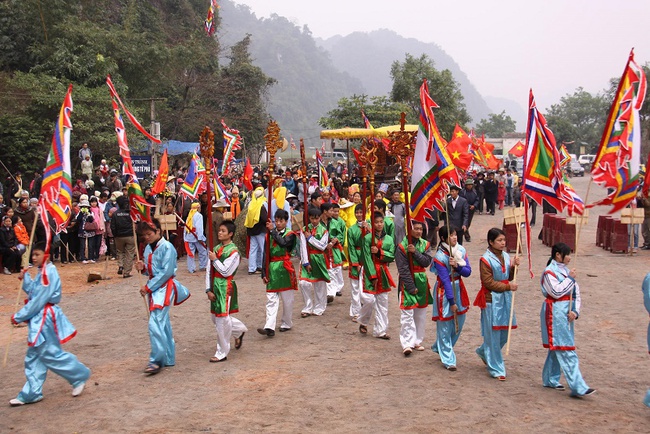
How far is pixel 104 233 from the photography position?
16672mm

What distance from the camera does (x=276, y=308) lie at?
29.8ft

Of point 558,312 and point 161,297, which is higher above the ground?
point 558,312

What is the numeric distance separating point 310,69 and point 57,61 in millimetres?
121750

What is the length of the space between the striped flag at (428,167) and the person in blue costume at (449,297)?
1.39ft

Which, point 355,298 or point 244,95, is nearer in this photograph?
point 355,298

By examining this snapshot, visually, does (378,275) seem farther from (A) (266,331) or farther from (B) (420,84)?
(B) (420,84)

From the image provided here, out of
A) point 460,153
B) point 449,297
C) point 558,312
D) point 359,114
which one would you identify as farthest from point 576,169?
point 558,312

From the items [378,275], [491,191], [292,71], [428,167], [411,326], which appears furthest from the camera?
[292,71]

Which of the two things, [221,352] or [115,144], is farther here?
[115,144]

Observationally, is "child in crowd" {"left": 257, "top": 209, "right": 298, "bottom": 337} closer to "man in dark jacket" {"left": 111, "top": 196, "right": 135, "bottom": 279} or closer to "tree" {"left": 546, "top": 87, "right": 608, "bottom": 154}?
"man in dark jacket" {"left": 111, "top": 196, "right": 135, "bottom": 279}

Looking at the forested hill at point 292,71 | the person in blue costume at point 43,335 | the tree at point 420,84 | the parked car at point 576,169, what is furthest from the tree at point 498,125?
the person in blue costume at point 43,335

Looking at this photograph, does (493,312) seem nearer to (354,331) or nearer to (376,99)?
(354,331)

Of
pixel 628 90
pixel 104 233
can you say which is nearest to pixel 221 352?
pixel 628 90

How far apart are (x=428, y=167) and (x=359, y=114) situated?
27773 millimetres
